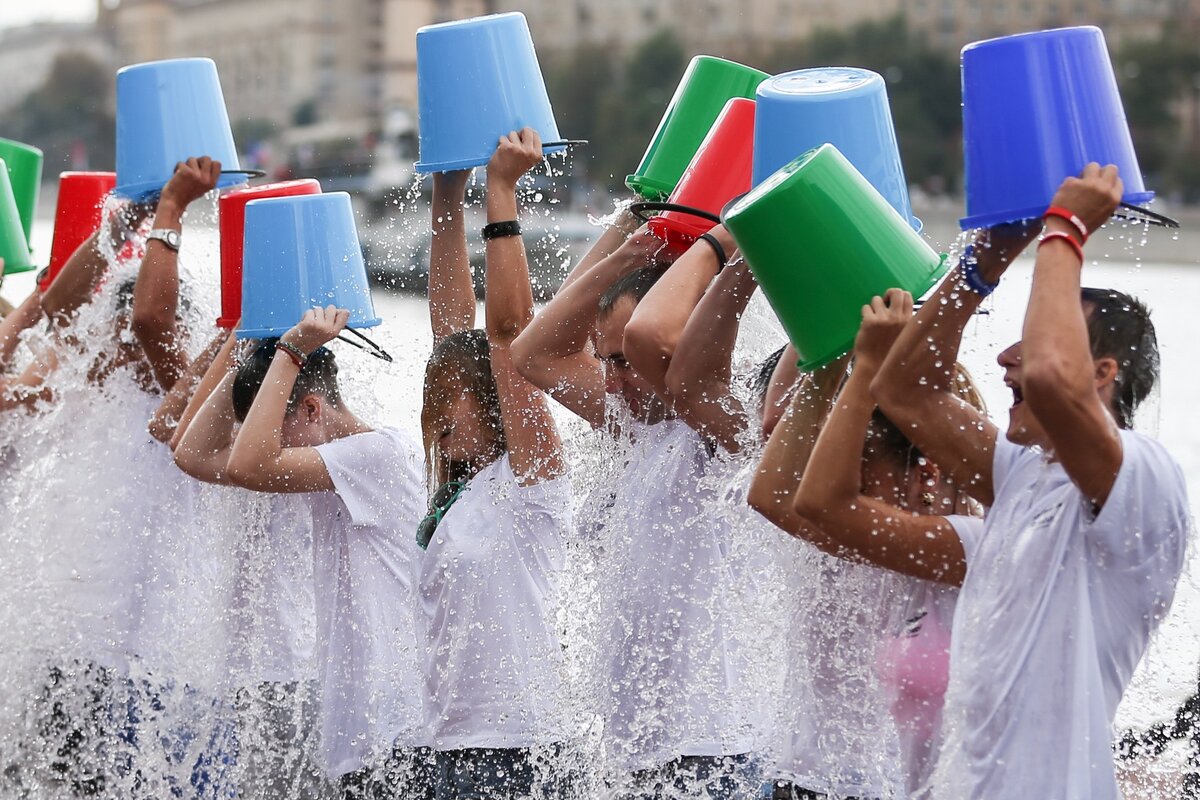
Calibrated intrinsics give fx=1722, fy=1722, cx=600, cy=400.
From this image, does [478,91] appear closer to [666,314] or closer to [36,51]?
[666,314]

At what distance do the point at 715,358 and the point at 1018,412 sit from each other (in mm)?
761

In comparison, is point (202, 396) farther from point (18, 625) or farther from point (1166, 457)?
point (1166, 457)

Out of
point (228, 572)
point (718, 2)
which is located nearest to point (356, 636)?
point (228, 572)

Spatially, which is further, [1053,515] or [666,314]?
[666,314]

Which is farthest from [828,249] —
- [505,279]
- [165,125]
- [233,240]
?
[165,125]

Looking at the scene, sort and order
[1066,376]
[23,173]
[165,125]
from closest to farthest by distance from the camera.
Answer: [1066,376]
[165,125]
[23,173]

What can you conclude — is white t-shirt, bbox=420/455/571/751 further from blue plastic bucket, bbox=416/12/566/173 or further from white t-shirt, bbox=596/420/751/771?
blue plastic bucket, bbox=416/12/566/173

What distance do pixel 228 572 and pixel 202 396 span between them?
48cm

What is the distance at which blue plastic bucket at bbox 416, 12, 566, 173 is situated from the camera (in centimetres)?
397

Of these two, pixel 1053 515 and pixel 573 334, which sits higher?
pixel 1053 515

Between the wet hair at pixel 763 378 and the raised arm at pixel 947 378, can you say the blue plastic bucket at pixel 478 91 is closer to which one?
the wet hair at pixel 763 378

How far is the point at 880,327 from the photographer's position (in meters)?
2.78

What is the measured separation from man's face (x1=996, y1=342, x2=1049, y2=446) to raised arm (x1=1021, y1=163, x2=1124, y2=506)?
92mm

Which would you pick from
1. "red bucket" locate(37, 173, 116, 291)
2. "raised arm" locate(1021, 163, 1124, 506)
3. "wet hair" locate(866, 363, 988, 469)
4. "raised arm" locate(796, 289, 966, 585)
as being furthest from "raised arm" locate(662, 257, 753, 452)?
"red bucket" locate(37, 173, 116, 291)
